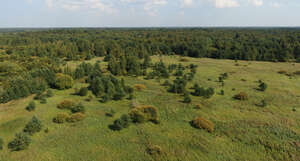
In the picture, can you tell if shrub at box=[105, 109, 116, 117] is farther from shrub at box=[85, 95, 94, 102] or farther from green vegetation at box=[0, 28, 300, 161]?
shrub at box=[85, 95, 94, 102]

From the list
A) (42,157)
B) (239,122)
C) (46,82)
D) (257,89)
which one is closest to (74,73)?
(46,82)

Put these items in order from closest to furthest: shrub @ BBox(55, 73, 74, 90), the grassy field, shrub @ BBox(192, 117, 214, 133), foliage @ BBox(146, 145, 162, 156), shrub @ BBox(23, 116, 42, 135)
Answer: foliage @ BBox(146, 145, 162, 156), the grassy field, shrub @ BBox(23, 116, 42, 135), shrub @ BBox(192, 117, 214, 133), shrub @ BBox(55, 73, 74, 90)

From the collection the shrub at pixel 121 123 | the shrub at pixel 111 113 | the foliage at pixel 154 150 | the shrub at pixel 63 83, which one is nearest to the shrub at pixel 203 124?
the foliage at pixel 154 150

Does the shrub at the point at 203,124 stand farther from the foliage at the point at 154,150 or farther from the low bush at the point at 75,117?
the low bush at the point at 75,117

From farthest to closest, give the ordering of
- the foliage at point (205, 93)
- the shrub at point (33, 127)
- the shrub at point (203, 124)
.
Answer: the foliage at point (205, 93), the shrub at point (203, 124), the shrub at point (33, 127)

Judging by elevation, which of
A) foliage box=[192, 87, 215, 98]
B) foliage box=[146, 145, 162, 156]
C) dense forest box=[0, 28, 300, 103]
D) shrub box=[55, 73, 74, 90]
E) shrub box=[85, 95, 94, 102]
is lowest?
foliage box=[146, 145, 162, 156]

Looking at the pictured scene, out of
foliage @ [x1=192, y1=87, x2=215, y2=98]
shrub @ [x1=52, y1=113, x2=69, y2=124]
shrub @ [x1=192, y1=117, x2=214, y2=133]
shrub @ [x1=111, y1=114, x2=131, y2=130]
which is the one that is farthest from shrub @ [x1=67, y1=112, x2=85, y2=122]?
foliage @ [x1=192, y1=87, x2=215, y2=98]

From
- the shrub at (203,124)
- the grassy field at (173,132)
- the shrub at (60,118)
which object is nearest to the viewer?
the grassy field at (173,132)
